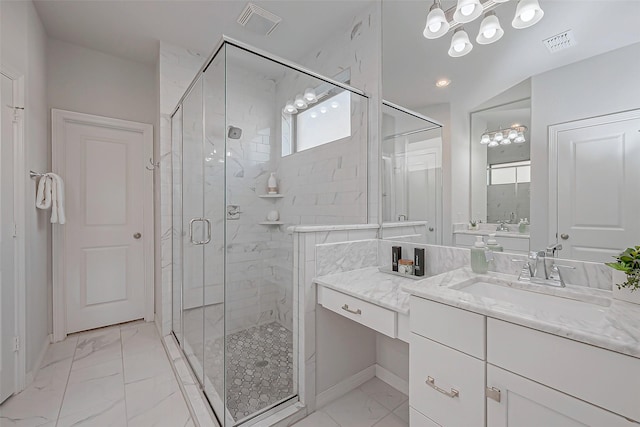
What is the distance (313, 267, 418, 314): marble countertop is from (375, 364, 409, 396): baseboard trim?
0.72m

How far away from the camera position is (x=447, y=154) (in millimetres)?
1587

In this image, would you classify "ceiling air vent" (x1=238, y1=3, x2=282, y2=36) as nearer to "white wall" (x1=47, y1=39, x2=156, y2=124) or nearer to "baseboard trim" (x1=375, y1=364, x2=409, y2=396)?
"white wall" (x1=47, y1=39, x2=156, y2=124)

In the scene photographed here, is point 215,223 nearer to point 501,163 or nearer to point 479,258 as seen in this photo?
point 479,258

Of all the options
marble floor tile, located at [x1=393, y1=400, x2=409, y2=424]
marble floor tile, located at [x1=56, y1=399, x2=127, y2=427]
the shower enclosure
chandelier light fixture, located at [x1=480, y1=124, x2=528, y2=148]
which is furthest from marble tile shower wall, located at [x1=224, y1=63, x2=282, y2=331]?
chandelier light fixture, located at [x1=480, y1=124, x2=528, y2=148]

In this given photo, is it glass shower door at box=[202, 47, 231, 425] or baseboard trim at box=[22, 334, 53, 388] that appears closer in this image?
glass shower door at box=[202, 47, 231, 425]

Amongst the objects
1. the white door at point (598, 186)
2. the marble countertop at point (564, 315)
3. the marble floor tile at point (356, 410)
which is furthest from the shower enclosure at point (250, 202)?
the white door at point (598, 186)

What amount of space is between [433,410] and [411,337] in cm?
26

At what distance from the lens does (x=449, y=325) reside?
0.97 metres

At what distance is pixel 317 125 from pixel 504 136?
143cm

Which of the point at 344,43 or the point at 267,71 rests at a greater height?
the point at 344,43

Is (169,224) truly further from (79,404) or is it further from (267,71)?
(267,71)

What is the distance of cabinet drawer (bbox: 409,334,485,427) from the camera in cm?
92

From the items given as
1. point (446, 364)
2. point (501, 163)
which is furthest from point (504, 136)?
point (446, 364)

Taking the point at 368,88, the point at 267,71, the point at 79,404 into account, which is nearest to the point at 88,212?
the point at 79,404
